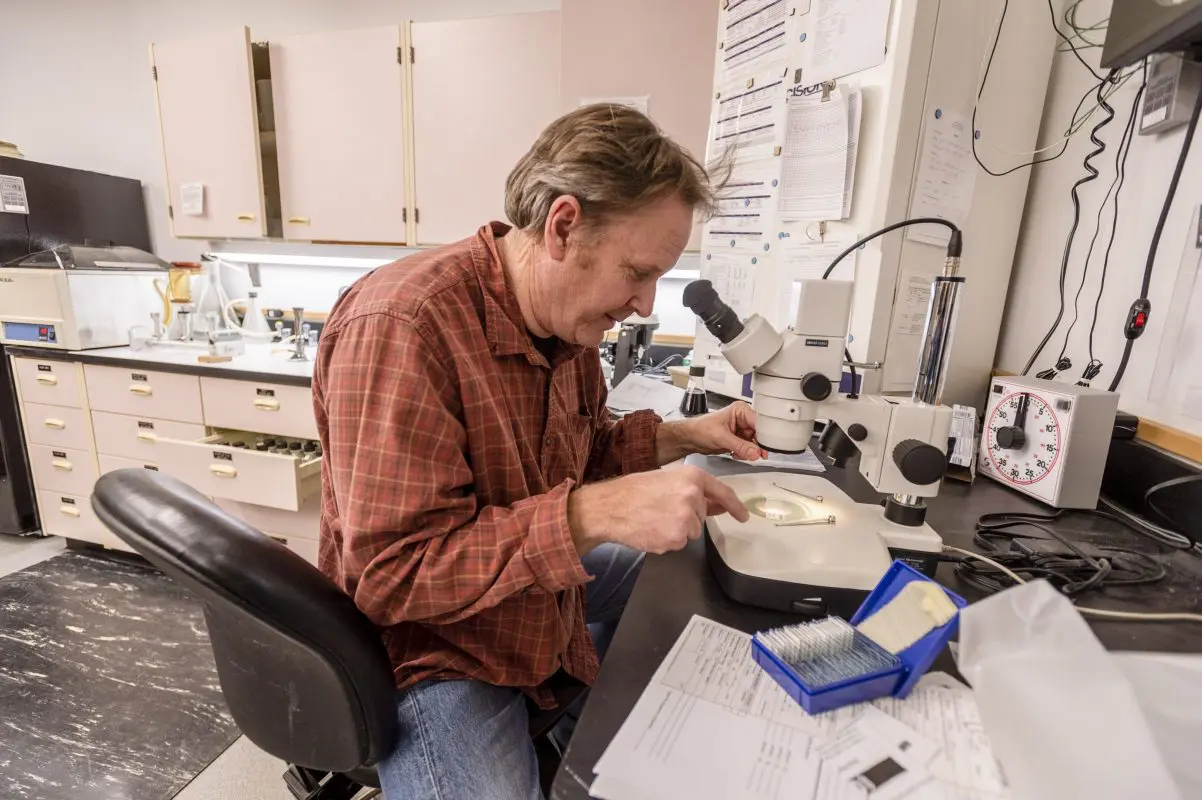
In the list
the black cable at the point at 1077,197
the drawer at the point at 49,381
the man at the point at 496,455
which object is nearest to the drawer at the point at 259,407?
the drawer at the point at 49,381

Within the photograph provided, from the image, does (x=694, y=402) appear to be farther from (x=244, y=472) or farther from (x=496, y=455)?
(x=244, y=472)

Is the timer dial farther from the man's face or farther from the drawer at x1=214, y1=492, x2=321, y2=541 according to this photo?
the drawer at x1=214, y1=492, x2=321, y2=541

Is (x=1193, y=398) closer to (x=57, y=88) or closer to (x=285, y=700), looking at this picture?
(x=285, y=700)

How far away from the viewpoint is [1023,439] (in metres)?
1.03

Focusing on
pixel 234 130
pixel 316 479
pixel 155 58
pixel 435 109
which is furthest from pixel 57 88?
pixel 316 479

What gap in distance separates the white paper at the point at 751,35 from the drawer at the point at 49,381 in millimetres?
2557

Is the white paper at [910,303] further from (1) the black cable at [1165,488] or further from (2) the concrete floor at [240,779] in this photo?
(2) the concrete floor at [240,779]

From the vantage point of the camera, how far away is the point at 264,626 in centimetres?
60

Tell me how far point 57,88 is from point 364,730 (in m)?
3.98

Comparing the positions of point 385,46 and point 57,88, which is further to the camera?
point 57,88

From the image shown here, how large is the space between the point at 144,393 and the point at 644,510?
2294 mm

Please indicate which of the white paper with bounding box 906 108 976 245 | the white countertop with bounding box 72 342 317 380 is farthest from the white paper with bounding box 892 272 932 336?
the white countertop with bounding box 72 342 317 380

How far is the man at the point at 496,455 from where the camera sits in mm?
620

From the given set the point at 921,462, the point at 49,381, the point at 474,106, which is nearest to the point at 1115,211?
the point at 921,462
